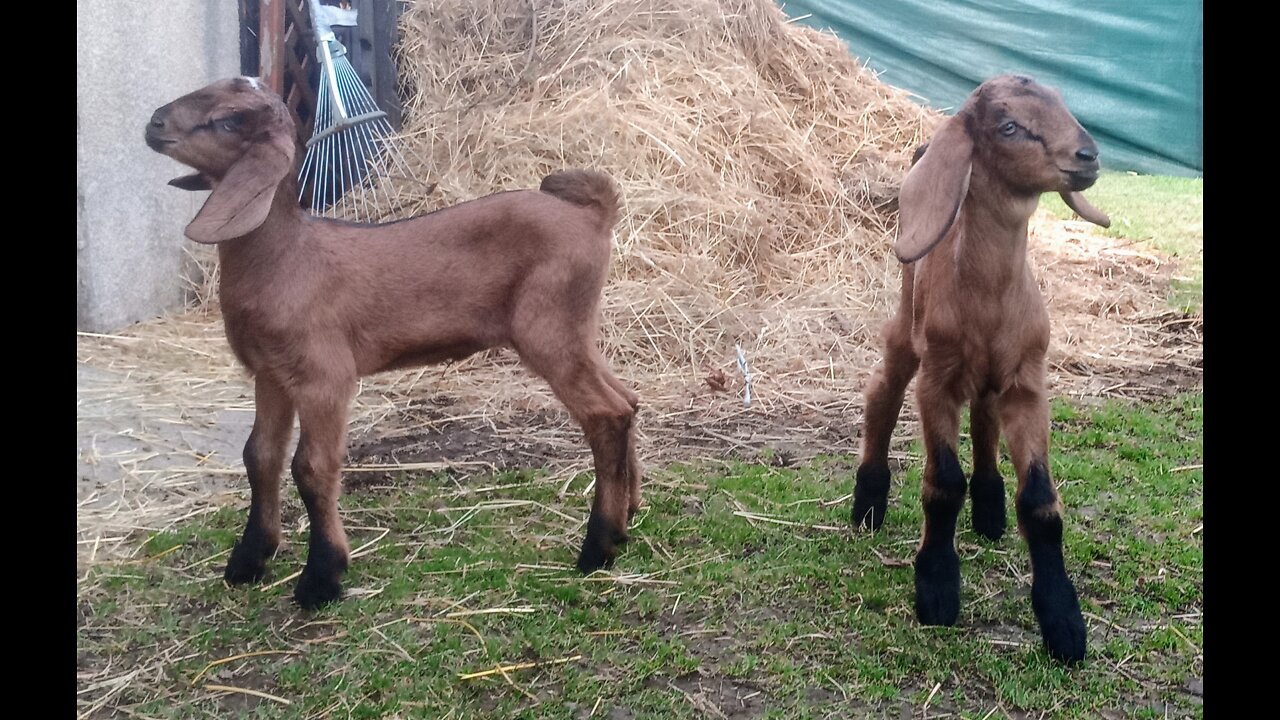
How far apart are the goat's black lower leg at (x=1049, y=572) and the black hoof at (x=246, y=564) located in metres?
2.18

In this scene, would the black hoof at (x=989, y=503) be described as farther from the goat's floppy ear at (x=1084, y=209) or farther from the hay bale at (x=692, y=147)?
the hay bale at (x=692, y=147)

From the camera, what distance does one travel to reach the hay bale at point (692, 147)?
4.18m

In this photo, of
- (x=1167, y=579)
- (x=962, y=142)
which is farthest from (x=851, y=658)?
(x=962, y=142)

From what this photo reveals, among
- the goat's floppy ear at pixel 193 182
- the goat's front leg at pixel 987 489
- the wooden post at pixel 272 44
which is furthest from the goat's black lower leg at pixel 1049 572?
the wooden post at pixel 272 44

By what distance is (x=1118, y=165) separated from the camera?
388cm

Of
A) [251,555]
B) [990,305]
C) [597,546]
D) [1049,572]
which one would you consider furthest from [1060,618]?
[251,555]

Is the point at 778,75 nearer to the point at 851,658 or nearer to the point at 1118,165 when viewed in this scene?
the point at 1118,165

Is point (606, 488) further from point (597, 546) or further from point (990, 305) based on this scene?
point (990, 305)

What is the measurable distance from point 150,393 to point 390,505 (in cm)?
98

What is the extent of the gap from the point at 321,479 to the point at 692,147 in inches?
113

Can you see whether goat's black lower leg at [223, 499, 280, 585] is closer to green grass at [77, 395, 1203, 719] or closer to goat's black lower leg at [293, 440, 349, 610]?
green grass at [77, 395, 1203, 719]

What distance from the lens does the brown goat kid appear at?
2.77m

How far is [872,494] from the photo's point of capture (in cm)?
354

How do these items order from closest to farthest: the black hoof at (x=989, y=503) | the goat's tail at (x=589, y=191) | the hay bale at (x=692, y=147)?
the goat's tail at (x=589, y=191)
the black hoof at (x=989, y=503)
the hay bale at (x=692, y=147)
